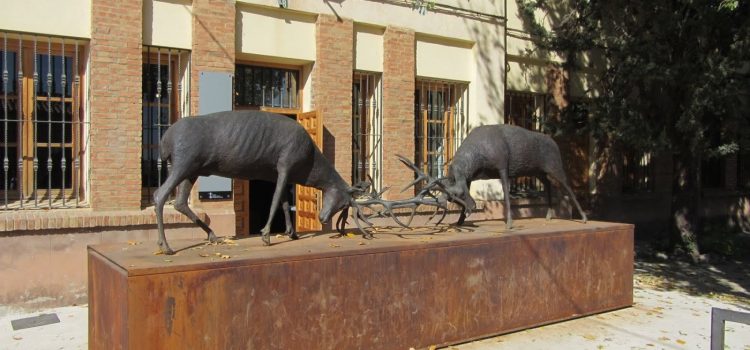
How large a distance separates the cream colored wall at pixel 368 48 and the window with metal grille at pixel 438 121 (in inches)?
42.8

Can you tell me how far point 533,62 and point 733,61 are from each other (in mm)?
4007

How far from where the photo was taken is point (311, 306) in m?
4.84

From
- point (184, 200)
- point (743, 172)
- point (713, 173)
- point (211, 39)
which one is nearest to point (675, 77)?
point (211, 39)

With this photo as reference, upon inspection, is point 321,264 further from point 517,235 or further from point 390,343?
point 517,235

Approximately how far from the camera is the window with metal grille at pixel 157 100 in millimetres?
8477

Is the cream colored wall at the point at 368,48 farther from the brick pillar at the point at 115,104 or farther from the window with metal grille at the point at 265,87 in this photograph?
the brick pillar at the point at 115,104

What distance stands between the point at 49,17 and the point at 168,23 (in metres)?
1.44

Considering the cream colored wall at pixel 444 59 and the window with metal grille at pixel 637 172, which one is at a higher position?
the cream colored wall at pixel 444 59

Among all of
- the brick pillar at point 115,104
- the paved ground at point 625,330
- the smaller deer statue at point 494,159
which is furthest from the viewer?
the brick pillar at point 115,104

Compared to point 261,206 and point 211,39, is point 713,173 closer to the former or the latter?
point 261,206

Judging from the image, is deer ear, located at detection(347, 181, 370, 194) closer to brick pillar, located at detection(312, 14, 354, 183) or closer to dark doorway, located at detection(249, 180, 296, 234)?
brick pillar, located at detection(312, 14, 354, 183)

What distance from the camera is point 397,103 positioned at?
10555mm

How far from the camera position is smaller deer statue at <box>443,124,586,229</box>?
22.5ft

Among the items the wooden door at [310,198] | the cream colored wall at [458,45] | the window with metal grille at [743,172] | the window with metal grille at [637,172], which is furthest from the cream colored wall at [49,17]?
the window with metal grille at [743,172]
